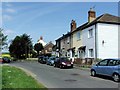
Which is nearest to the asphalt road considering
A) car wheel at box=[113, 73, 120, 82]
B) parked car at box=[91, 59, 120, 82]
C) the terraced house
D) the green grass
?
car wheel at box=[113, 73, 120, 82]

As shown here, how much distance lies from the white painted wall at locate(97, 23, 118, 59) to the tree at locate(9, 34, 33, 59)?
50.5m

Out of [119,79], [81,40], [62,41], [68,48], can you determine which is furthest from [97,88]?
[62,41]

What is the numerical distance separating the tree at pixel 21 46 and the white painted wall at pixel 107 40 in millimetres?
50534

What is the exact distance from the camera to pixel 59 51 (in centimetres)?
5853

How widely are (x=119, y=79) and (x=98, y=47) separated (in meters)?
19.0

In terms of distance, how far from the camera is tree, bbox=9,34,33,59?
8331 centimetres

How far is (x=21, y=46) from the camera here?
84.0 meters

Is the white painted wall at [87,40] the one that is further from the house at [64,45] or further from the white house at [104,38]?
the house at [64,45]

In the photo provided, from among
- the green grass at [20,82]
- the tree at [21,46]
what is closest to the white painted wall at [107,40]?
the green grass at [20,82]

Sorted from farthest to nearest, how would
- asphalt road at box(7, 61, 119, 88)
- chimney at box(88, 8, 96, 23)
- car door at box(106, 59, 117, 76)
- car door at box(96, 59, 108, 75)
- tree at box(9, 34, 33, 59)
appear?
tree at box(9, 34, 33, 59) < chimney at box(88, 8, 96, 23) < car door at box(96, 59, 108, 75) < car door at box(106, 59, 117, 76) < asphalt road at box(7, 61, 119, 88)

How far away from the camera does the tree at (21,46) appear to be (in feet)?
273

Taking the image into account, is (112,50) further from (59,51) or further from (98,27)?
(59,51)

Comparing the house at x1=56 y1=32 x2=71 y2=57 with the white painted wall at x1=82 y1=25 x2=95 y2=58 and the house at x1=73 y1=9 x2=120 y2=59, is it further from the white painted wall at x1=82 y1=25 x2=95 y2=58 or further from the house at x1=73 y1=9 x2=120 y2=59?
the house at x1=73 y1=9 x2=120 y2=59

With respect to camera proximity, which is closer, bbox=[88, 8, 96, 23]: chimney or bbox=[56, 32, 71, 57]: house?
bbox=[88, 8, 96, 23]: chimney
